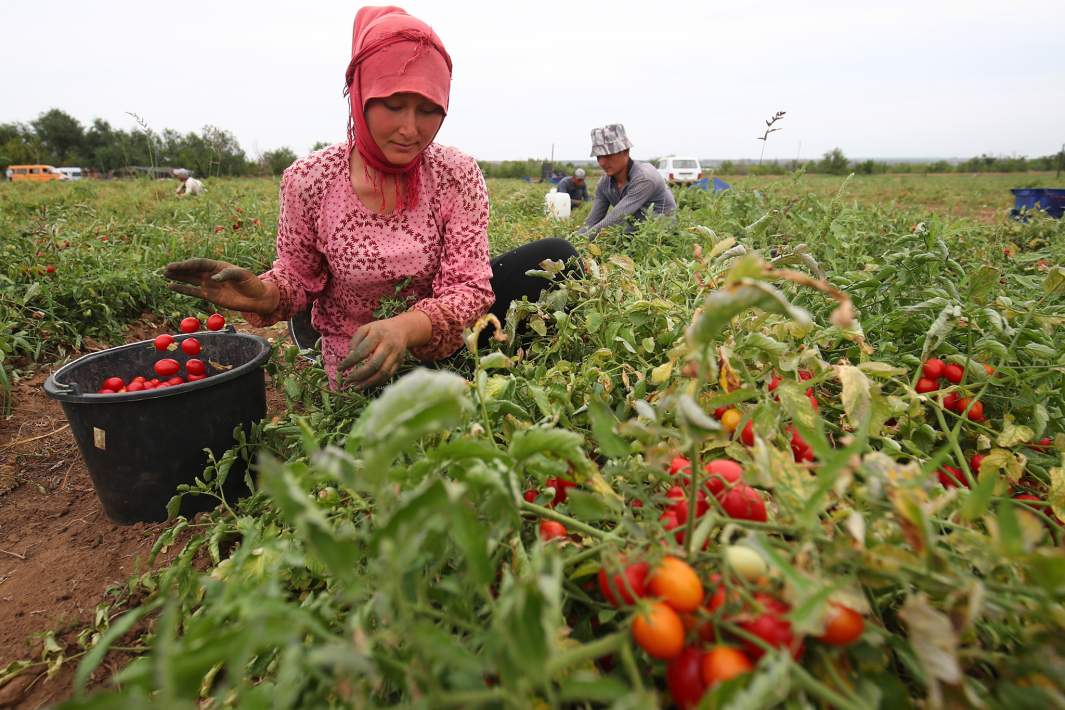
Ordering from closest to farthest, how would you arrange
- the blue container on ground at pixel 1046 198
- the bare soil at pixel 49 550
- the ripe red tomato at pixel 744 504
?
the ripe red tomato at pixel 744 504
the bare soil at pixel 49 550
the blue container on ground at pixel 1046 198

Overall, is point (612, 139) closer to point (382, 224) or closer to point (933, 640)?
point (382, 224)

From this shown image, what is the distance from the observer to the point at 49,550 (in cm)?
160

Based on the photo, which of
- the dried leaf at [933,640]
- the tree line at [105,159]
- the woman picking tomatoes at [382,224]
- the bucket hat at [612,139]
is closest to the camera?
the dried leaf at [933,640]

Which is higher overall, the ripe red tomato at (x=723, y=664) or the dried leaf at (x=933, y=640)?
the dried leaf at (x=933, y=640)

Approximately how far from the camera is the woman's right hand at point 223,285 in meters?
1.44

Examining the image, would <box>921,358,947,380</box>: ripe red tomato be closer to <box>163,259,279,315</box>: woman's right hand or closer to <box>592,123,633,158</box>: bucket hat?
<box>163,259,279,315</box>: woman's right hand

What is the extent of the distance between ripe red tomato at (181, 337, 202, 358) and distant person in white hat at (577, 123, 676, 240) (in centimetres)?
245

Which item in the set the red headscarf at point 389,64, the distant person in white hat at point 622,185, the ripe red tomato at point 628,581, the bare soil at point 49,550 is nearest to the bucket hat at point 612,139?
the distant person in white hat at point 622,185

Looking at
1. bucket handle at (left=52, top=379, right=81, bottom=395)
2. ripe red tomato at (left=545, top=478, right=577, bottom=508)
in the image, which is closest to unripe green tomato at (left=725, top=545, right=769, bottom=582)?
ripe red tomato at (left=545, top=478, right=577, bottom=508)

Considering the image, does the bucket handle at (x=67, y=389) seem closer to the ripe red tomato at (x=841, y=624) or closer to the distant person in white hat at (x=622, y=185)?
the ripe red tomato at (x=841, y=624)

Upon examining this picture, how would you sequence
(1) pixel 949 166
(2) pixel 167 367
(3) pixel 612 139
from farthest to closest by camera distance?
1. (1) pixel 949 166
2. (3) pixel 612 139
3. (2) pixel 167 367

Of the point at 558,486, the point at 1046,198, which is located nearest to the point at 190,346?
the point at 558,486

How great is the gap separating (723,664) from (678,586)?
7cm

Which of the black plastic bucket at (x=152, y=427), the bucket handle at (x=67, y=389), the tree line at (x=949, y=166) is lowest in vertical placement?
the black plastic bucket at (x=152, y=427)
